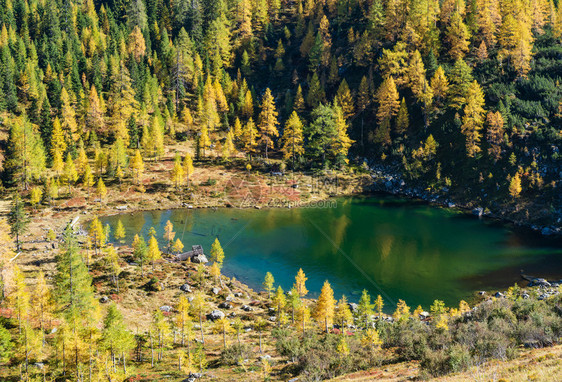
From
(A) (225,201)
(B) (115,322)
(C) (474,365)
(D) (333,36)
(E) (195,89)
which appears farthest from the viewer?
(D) (333,36)

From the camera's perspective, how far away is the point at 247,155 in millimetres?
110750

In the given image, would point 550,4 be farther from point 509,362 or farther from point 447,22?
point 509,362

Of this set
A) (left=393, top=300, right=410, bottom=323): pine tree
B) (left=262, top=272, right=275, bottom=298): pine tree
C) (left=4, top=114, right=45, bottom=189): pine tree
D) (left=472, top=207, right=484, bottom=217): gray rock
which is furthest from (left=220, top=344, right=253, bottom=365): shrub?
(left=4, top=114, right=45, bottom=189): pine tree

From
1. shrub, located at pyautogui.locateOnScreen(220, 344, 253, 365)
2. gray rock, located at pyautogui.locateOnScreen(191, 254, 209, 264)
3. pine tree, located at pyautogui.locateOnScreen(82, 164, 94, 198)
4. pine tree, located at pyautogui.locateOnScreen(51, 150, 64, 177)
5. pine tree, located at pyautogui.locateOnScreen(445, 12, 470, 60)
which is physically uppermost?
pine tree, located at pyautogui.locateOnScreen(445, 12, 470, 60)

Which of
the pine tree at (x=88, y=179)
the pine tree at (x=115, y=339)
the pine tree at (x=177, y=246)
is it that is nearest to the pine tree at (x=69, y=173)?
the pine tree at (x=88, y=179)

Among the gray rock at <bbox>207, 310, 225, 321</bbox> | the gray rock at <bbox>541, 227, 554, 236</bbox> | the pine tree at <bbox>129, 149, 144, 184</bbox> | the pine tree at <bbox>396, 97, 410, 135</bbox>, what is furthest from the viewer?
the pine tree at <bbox>396, 97, 410, 135</bbox>

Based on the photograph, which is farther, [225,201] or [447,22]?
[447,22]

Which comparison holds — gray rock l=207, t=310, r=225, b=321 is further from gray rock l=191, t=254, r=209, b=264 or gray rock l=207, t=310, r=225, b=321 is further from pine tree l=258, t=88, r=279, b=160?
pine tree l=258, t=88, r=279, b=160

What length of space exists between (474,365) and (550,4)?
127783 millimetres

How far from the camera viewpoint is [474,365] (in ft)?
83.6

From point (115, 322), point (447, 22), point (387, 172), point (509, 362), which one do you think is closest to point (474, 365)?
point (509, 362)

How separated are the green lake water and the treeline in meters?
15.5

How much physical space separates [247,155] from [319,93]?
110 feet

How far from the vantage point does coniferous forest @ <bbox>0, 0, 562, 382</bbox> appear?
3259 centimetres
